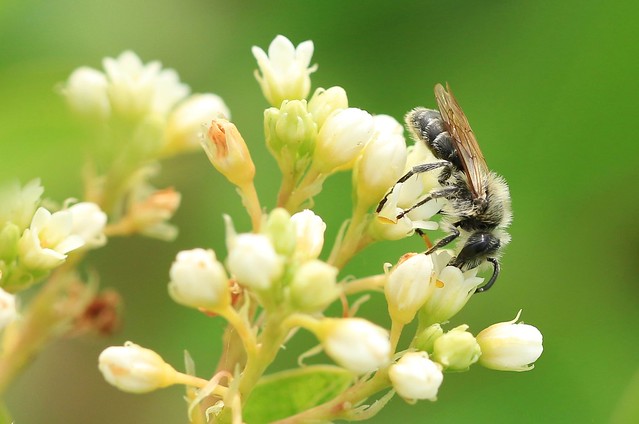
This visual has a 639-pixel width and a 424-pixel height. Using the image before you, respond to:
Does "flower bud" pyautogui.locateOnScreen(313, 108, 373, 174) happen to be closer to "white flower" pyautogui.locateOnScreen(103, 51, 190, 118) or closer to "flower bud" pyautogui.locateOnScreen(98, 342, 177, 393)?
"flower bud" pyautogui.locateOnScreen(98, 342, 177, 393)

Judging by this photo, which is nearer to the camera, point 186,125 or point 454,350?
point 454,350

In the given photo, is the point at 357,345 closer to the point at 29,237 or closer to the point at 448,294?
the point at 448,294

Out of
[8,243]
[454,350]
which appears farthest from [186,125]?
[454,350]

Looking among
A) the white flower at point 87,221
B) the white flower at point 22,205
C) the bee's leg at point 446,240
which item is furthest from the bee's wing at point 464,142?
the white flower at point 22,205

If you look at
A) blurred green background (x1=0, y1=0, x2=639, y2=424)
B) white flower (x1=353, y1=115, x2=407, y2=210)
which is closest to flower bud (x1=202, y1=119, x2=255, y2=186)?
white flower (x1=353, y1=115, x2=407, y2=210)

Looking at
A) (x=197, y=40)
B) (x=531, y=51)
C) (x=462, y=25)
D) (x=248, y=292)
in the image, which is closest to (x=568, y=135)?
(x=531, y=51)

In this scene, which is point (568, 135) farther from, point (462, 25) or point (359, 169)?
point (359, 169)
